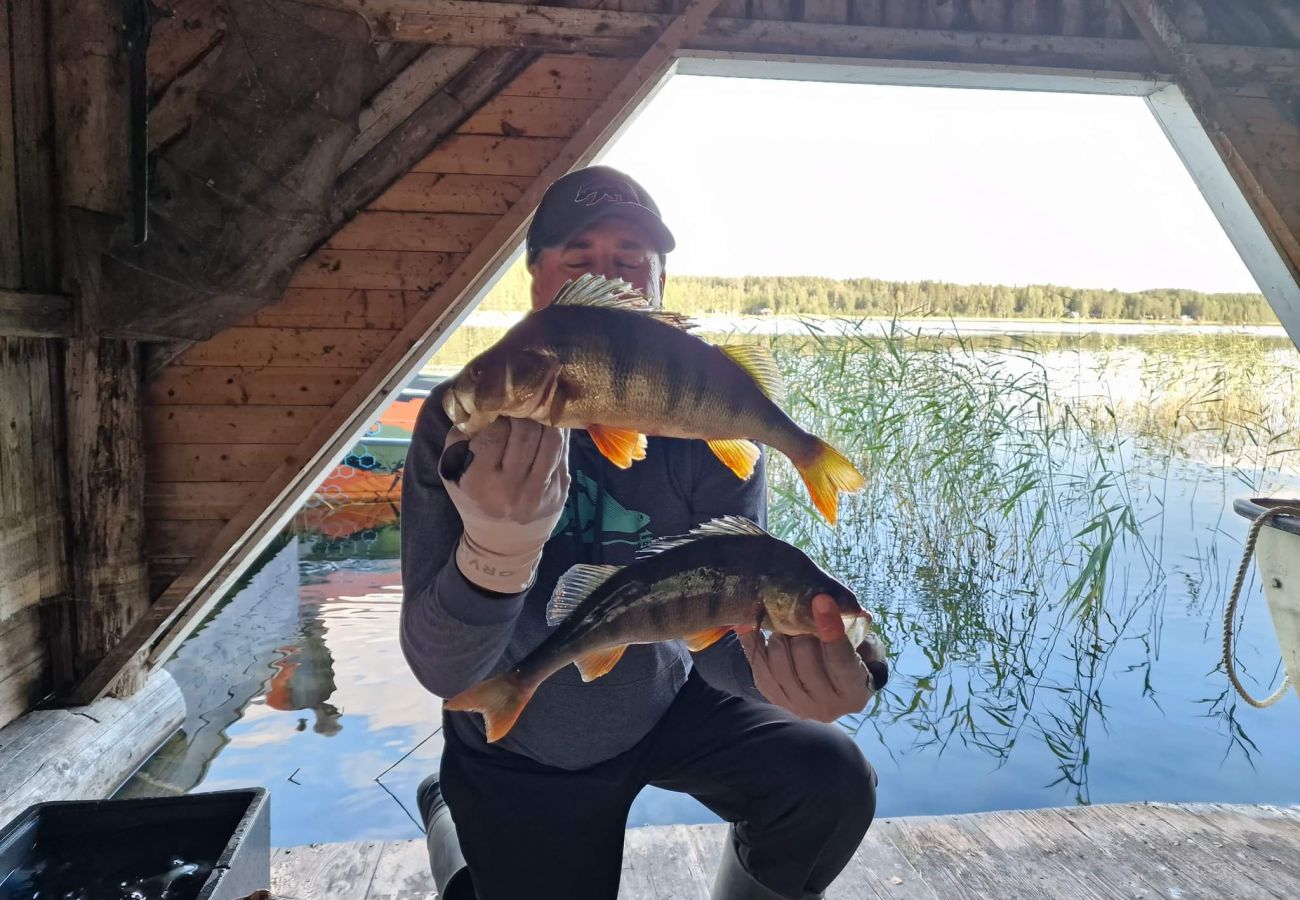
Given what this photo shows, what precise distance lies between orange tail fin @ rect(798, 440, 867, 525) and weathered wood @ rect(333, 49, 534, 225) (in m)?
2.39

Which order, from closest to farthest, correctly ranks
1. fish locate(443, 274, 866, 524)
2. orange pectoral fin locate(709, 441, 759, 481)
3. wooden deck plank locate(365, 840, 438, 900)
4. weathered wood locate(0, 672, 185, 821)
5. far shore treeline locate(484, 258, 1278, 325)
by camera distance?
1. fish locate(443, 274, 866, 524)
2. orange pectoral fin locate(709, 441, 759, 481)
3. wooden deck plank locate(365, 840, 438, 900)
4. weathered wood locate(0, 672, 185, 821)
5. far shore treeline locate(484, 258, 1278, 325)

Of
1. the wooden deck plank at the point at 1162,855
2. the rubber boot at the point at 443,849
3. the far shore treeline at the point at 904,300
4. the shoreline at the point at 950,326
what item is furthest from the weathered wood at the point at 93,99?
the wooden deck plank at the point at 1162,855

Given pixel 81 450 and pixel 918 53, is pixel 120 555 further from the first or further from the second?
pixel 918 53

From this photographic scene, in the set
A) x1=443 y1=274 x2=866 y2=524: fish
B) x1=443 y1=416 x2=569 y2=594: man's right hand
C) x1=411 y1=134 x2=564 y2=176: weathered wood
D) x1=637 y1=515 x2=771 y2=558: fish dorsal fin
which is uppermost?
x1=411 y1=134 x2=564 y2=176: weathered wood

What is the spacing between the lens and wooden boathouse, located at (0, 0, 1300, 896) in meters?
2.64

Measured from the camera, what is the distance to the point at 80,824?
1.98 meters

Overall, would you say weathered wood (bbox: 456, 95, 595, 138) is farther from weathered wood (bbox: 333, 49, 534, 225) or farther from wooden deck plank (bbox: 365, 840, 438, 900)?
wooden deck plank (bbox: 365, 840, 438, 900)

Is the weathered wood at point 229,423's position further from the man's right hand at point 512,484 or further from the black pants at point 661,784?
the man's right hand at point 512,484

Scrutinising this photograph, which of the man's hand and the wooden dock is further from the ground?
the man's hand

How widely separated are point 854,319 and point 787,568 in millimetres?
3614

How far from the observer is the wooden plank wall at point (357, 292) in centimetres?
299

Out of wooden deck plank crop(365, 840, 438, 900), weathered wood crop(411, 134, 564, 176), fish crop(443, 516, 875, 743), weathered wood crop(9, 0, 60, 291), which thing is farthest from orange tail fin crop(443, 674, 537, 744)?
weathered wood crop(9, 0, 60, 291)

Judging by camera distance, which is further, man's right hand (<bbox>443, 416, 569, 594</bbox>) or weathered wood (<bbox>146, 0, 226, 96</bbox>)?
weathered wood (<bbox>146, 0, 226, 96</bbox>)

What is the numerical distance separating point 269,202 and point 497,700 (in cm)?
205
